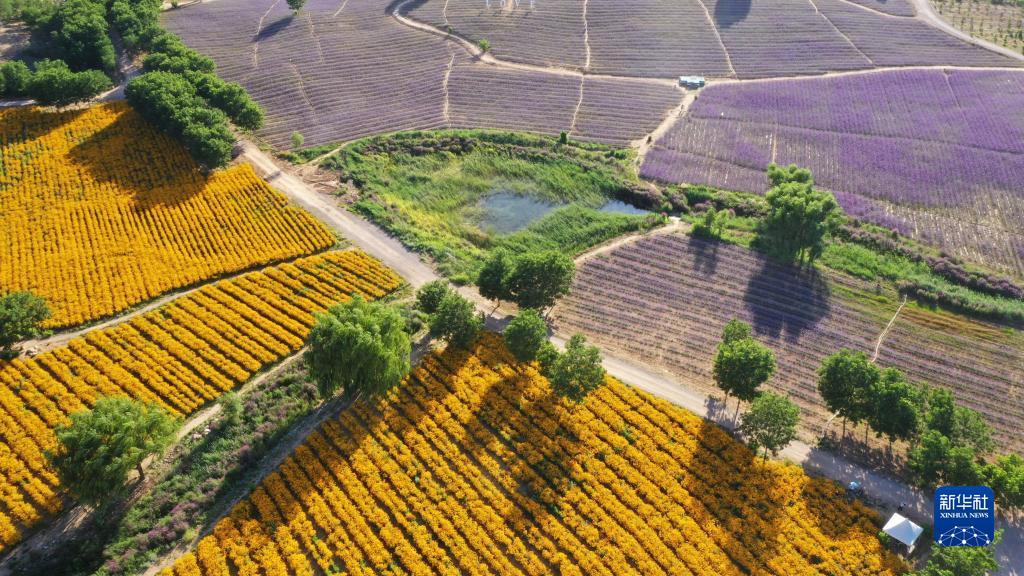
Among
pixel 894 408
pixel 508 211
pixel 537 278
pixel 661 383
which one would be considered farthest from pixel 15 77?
pixel 894 408

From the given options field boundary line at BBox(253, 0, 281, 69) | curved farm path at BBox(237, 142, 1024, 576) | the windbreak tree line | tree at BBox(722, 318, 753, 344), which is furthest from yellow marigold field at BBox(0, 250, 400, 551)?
field boundary line at BBox(253, 0, 281, 69)

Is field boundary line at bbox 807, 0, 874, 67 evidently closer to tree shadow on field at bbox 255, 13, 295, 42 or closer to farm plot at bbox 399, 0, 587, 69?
farm plot at bbox 399, 0, 587, 69

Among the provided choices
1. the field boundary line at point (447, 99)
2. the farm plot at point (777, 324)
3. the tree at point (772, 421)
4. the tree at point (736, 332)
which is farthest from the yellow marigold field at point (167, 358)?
the field boundary line at point (447, 99)


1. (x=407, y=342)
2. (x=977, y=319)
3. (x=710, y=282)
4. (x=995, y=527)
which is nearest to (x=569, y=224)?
(x=710, y=282)

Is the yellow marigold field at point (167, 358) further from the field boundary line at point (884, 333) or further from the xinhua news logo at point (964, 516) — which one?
the xinhua news logo at point (964, 516)

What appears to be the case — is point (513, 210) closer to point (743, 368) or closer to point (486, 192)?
point (486, 192)
